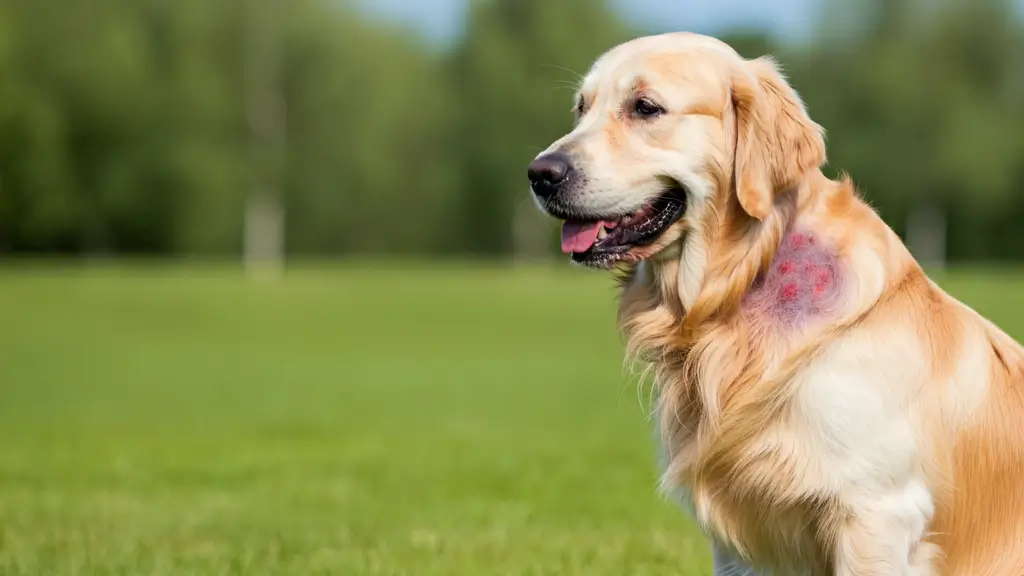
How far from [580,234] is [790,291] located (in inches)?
28.0

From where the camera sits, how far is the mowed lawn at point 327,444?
6.02 meters

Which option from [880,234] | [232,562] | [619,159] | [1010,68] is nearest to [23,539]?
[232,562]

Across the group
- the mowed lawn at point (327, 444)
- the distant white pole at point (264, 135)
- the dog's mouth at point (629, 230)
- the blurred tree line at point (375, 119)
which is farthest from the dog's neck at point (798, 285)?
the blurred tree line at point (375, 119)

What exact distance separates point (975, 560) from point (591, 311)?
91.6ft

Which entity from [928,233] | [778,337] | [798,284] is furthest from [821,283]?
[928,233]

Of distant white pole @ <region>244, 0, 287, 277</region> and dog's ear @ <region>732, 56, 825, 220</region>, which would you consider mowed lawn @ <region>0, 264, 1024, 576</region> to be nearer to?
dog's ear @ <region>732, 56, 825, 220</region>

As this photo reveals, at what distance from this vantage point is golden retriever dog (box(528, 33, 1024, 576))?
3691 mm

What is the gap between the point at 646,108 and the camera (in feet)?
13.5

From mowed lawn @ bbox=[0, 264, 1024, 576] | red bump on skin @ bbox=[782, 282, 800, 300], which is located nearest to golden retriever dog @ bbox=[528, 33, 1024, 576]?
red bump on skin @ bbox=[782, 282, 800, 300]

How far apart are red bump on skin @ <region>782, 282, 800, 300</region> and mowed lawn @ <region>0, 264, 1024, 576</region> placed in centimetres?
71

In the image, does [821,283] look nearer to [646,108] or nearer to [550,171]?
[646,108]

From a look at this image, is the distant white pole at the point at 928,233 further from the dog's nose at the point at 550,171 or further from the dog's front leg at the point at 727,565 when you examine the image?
the dog's nose at the point at 550,171

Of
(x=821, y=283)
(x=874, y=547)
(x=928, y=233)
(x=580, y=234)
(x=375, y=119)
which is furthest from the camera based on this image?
(x=928, y=233)

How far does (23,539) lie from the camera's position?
20.7ft
